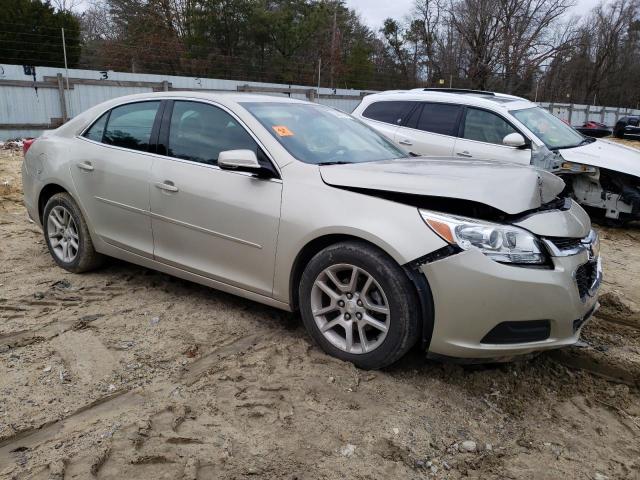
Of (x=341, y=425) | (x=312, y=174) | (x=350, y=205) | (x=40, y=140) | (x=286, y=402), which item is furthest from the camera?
(x=40, y=140)

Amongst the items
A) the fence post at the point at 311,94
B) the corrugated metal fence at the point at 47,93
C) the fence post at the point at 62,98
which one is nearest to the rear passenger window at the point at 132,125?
the corrugated metal fence at the point at 47,93

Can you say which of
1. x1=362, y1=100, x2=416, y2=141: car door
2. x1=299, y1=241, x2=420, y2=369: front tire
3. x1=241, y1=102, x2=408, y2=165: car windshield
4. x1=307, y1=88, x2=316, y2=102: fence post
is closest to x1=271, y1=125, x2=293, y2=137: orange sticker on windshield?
x1=241, y1=102, x2=408, y2=165: car windshield

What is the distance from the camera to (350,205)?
10.6ft

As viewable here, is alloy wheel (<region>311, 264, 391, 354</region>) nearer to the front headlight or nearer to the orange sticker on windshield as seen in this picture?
the front headlight

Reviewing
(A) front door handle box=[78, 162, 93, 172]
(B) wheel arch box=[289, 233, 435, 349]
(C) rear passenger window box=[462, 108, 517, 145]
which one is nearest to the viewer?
(B) wheel arch box=[289, 233, 435, 349]

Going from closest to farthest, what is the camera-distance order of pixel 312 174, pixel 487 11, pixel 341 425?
pixel 341 425
pixel 312 174
pixel 487 11

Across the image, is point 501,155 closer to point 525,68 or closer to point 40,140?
point 40,140

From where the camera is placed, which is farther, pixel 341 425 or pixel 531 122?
pixel 531 122

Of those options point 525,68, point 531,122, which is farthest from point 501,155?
point 525,68

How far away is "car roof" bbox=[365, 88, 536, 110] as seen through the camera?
7.35 metres

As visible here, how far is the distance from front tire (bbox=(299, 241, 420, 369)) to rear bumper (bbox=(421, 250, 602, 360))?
0.54 ft

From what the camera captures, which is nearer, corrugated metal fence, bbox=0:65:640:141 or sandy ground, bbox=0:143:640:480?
sandy ground, bbox=0:143:640:480

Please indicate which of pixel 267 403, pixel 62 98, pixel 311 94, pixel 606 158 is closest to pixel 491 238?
pixel 267 403

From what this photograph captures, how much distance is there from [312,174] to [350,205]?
1.28 ft
